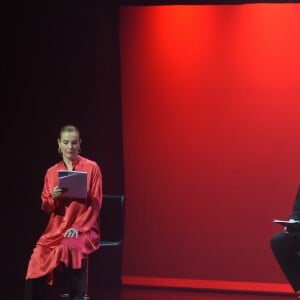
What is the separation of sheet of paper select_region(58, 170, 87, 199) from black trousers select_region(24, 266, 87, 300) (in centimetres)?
47

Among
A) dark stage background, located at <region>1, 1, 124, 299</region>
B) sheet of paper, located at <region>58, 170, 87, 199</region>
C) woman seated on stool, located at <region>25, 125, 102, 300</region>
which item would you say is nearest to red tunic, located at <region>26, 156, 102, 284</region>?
woman seated on stool, located at <region>25, 125, 102, 300</region>

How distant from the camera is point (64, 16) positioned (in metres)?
5.14

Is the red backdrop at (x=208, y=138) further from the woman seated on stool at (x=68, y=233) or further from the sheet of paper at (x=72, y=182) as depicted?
the sheet of paper at (x=72, y=182)

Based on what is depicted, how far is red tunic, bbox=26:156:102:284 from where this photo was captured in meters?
3.75

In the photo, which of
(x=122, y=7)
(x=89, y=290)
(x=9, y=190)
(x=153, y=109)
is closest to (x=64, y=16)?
(x=122, y=7)

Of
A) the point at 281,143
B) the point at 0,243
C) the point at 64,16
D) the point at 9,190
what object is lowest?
the point at 0,243

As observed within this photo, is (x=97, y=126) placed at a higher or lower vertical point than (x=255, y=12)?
lower

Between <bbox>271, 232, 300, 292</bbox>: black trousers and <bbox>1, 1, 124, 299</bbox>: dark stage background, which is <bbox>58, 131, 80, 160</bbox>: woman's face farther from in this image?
<bbox>271, 232, 300, 292</bbox>: black trousers

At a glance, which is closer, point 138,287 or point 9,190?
point 9,190

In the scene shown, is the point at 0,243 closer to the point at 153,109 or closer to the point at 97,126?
the point at 97,126

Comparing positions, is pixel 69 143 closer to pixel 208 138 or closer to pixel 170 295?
pixel 208 138

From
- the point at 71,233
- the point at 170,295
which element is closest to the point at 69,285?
the point at 71,233

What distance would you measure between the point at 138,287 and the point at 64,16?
8.23 feet

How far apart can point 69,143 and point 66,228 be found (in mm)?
538
